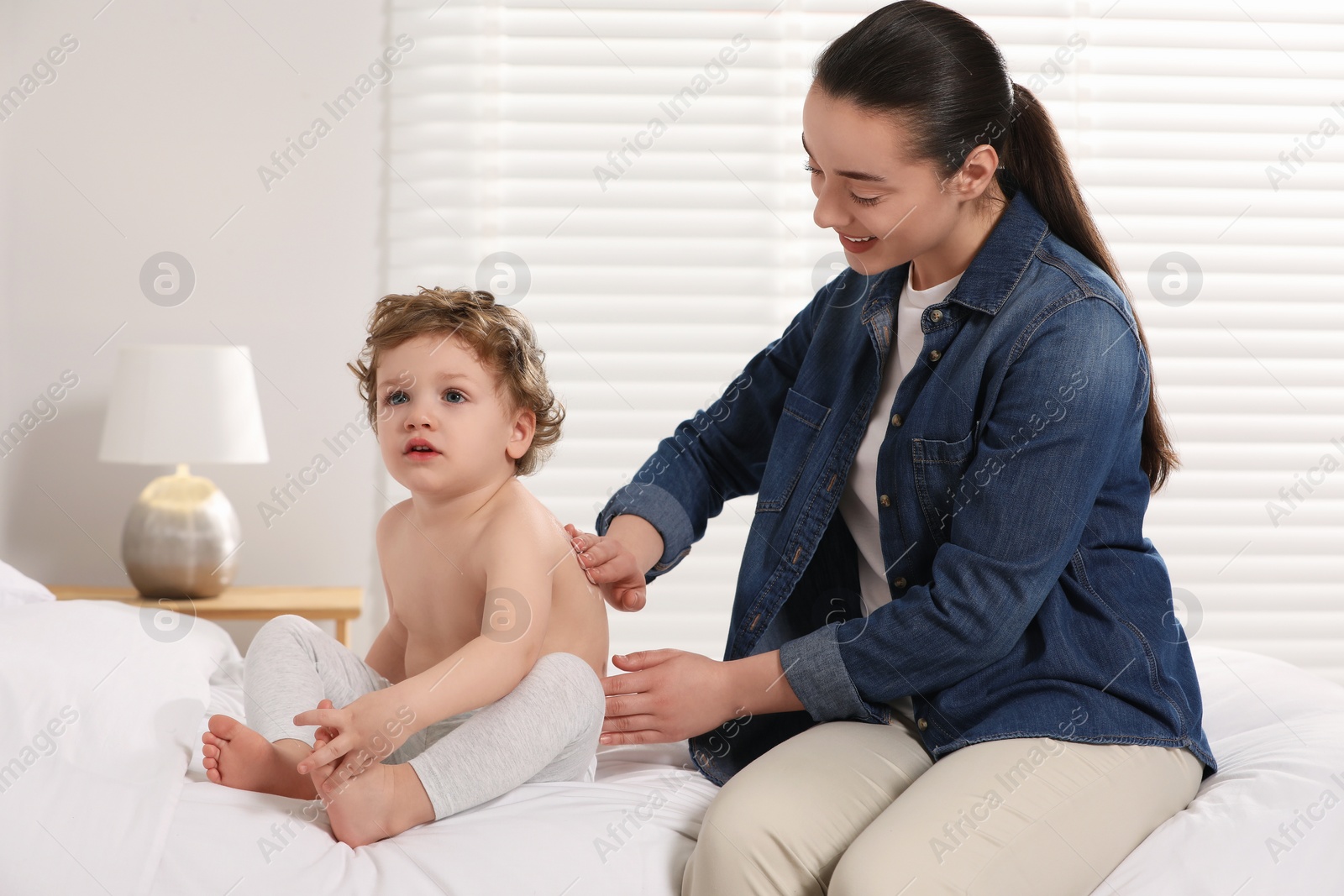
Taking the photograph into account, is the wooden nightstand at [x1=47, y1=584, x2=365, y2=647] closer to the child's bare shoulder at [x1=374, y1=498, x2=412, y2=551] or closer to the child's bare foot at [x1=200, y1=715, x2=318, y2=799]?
the child's bare shoulder at [x1=374, y1=498, x2=412, y2=551]

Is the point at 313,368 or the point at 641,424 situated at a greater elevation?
the point at 313,368

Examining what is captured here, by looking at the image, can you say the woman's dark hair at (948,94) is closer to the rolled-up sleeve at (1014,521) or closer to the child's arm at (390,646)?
the rolled-up sleeve at (1014,521)

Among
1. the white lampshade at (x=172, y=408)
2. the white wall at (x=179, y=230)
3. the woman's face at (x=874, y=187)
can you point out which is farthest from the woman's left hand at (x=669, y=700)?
the white wall at (x=179, y=230)

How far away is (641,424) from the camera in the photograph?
2.57 metres

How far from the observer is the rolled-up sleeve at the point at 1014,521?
3.35 feet

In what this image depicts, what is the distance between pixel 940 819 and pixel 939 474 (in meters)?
0.37

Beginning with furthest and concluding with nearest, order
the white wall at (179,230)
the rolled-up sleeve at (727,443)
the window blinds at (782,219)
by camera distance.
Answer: the window blinds at (782,219) → the white wall at (179,230) → the rolled-up sleeve at (727,443)

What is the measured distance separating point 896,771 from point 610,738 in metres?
0.30

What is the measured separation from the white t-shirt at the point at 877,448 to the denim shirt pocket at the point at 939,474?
0.07 metres

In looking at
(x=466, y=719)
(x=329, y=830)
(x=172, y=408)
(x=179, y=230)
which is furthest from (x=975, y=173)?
(x=179, y=230)

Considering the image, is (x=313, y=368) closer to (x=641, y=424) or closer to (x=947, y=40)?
(x=641, y=424)

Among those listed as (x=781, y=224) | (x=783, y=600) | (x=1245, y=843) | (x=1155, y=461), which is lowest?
(x=1245, y=843)

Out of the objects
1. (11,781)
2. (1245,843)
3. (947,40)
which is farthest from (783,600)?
(11,781)

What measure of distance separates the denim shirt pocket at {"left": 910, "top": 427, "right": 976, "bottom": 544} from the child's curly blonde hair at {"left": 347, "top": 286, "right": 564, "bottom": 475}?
0.45 metres
